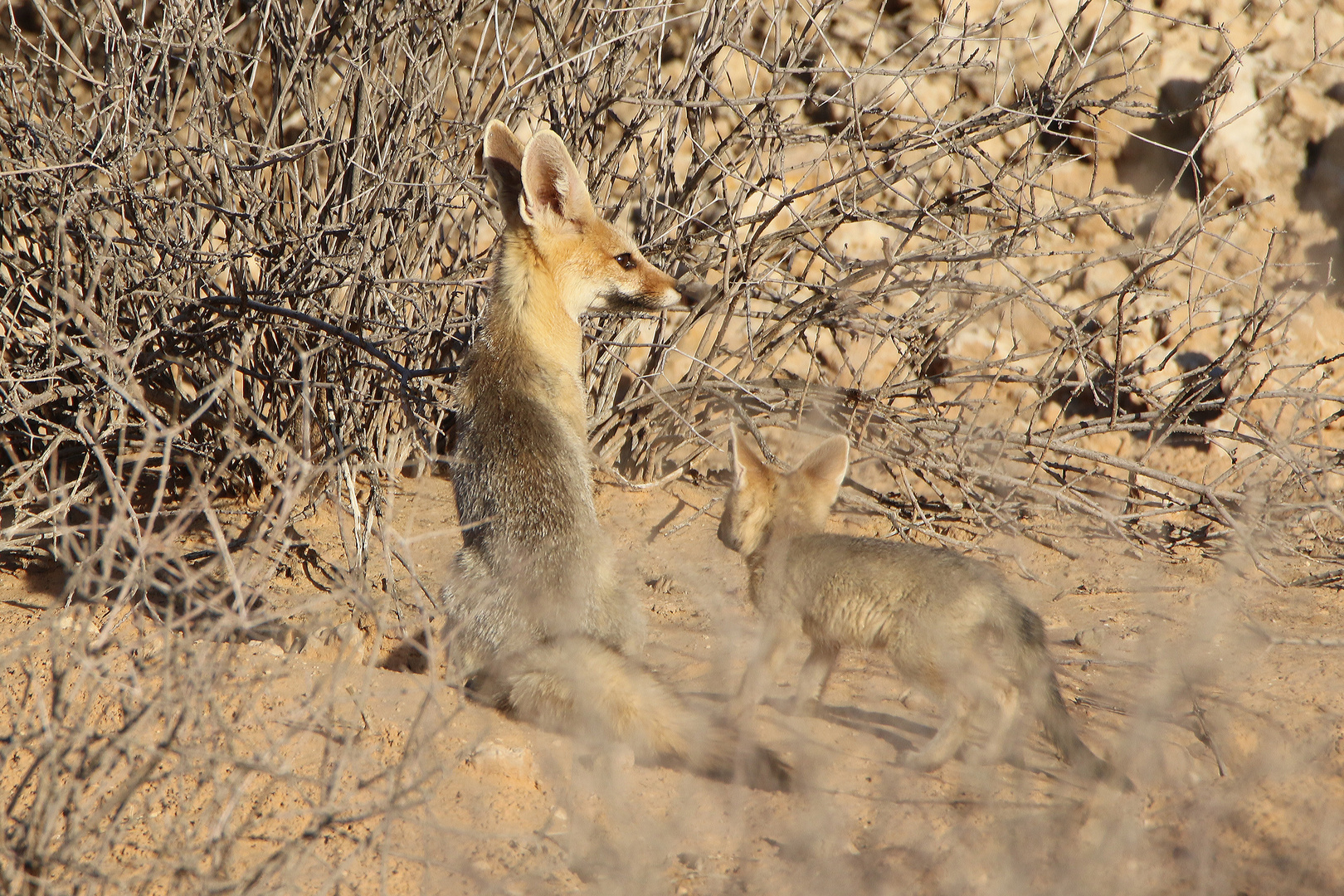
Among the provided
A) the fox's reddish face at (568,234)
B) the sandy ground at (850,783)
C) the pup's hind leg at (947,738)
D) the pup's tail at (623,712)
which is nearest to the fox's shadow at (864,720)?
the sandy ground at (850,783)

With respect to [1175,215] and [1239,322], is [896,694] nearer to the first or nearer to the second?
[1239,322]

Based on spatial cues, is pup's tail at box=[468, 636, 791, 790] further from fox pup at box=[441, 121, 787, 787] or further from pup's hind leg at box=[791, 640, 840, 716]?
pup's hind leg at box=[791, 640, 840, 716]

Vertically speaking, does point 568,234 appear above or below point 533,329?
above

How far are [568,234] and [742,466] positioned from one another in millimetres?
1239

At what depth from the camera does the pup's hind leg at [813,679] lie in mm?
3953

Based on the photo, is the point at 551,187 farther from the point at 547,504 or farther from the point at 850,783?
the point at 850,783

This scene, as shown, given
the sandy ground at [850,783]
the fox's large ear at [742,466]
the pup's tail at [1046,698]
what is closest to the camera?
the sandy ground at [850,783]

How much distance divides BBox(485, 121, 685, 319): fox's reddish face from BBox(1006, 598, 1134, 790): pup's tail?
197 centimetres

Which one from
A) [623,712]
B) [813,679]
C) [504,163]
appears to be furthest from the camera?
[504,163]

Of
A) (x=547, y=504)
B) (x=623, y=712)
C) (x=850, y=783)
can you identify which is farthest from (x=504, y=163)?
(x=850, y=783)

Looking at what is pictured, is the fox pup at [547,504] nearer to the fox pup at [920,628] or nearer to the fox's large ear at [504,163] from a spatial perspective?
the fox's large ear at [504,163]

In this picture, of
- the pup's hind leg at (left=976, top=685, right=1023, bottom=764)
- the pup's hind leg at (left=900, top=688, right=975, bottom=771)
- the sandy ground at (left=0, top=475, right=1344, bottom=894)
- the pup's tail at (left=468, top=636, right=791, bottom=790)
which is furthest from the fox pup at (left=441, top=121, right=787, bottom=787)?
the pup's hind leg at (left=976, top=685, right=1023, bottom=764)

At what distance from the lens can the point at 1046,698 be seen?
136 inches

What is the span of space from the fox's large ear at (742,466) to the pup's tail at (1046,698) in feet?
3.85
